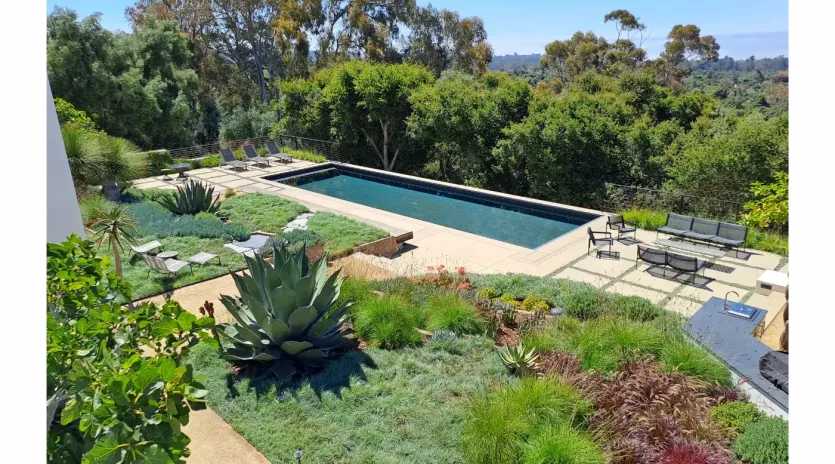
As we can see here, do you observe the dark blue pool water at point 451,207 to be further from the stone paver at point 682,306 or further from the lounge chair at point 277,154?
the stone paver at point 682,306

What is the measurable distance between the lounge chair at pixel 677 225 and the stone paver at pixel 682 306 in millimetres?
3126

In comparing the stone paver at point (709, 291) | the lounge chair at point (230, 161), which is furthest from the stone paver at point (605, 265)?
the lounge chair at point (230, 161)

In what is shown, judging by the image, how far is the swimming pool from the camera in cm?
→ 1380

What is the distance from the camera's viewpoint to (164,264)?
830 cm

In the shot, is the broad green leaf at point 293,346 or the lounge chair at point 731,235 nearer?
the broad green leaf at point 293,346

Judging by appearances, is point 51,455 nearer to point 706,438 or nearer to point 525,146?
point 706,438

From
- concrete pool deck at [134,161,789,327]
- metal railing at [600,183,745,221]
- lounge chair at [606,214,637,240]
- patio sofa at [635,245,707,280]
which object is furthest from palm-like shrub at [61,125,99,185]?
metal railing at [600,183,745,221]

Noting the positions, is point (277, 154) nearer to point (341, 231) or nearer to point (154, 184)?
point (154, 184)

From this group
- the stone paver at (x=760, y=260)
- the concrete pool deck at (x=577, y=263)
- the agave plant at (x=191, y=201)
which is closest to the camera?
the concrete pool deck at (x=577, y=263)

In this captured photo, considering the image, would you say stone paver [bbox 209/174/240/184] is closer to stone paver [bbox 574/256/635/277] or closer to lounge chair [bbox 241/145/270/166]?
lounge chair [bbox 241/145/270/166]

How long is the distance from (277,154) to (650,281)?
1645 cm

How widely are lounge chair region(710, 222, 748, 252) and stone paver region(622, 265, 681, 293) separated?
2097 millimetres

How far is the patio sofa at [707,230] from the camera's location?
410 inches
